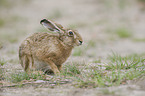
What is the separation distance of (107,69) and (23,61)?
1633 mm

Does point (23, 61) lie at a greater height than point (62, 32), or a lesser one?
lesser

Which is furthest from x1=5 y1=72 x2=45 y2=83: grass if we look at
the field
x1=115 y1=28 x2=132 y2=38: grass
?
x1=115 y1=28 x2=132 y2=38: grass

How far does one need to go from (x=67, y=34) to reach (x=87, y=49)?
3.52 metres

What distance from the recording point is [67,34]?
179 inches

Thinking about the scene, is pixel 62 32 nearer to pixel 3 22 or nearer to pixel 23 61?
pixel 23 61

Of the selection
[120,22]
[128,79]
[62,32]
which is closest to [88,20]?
[120,22]

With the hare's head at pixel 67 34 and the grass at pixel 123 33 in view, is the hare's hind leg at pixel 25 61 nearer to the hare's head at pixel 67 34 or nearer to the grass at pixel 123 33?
the hare's head at pixel 67 34

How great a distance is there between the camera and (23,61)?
4711 millimetres

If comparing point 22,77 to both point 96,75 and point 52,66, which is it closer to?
point 52,66

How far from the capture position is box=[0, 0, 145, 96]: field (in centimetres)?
A: 355

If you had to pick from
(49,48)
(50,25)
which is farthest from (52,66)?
(50,25)

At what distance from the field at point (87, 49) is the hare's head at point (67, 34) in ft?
0.65

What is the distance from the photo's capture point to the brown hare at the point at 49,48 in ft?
14.8

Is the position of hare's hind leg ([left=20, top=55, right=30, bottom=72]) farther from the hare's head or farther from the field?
the hare's head
